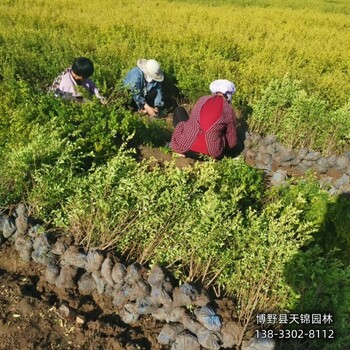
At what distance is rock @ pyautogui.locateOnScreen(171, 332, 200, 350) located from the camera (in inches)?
130

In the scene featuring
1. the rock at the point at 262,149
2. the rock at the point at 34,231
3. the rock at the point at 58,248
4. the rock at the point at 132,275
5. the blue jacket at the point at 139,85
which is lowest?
the rock at the point at 262,149

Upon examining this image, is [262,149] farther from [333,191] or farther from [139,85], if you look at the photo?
[139,85]

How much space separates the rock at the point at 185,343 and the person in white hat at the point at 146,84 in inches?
170

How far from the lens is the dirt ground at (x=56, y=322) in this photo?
3299 mm

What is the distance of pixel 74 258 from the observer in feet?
12.5

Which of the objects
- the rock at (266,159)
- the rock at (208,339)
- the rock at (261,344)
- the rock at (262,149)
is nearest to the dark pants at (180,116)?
the rock at (262,149)

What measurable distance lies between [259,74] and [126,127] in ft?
11.2

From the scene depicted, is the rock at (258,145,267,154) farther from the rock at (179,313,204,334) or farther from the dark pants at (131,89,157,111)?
the rock at (179,313,204,334)

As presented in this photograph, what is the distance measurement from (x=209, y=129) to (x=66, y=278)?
9.23ft

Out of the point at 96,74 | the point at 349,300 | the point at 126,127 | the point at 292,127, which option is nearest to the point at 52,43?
the point at 96,74

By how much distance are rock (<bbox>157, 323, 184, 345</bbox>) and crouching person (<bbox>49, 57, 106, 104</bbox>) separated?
377 cm

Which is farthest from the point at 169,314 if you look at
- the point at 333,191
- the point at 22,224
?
the point at 333,191

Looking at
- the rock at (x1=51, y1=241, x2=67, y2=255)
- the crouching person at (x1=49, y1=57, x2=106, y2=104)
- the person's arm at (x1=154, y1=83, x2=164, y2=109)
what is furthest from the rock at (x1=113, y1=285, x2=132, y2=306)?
the person's arm at (x1=154, y1=83, x2=164, y2=109)

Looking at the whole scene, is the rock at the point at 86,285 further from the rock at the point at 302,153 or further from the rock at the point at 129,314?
the rock at the point at 302,153
